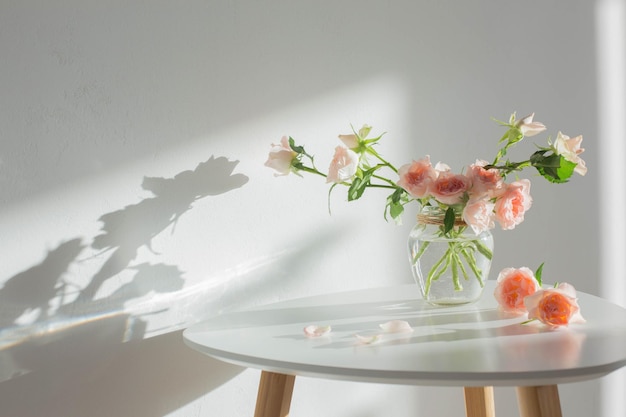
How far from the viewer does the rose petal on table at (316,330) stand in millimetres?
1007

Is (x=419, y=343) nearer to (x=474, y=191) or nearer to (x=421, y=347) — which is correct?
(x=421, y=347)

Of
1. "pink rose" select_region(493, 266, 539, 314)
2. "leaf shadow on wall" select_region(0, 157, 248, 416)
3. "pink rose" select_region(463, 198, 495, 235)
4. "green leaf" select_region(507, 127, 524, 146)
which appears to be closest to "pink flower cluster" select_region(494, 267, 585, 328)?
"pink rose" select_region(493, 266, 539, 314)

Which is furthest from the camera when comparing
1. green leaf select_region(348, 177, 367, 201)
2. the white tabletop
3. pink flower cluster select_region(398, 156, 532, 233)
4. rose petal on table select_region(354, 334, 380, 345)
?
green leaf select_region(348, 177, 367, 201)

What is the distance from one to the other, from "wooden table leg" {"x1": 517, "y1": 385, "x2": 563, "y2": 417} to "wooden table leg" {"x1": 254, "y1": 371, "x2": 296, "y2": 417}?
36cm

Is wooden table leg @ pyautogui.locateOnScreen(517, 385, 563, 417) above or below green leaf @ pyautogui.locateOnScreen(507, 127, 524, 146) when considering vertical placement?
below

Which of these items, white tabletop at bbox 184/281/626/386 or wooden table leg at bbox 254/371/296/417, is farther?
wooden table leg at bbox 254/371/296/417

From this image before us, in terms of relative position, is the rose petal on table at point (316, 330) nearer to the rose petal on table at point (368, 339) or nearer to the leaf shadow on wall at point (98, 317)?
the rose petal on table at point (368, 339)

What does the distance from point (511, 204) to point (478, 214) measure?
0.07 meters

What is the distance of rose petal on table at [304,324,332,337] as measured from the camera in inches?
39.6

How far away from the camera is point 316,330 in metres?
1.01

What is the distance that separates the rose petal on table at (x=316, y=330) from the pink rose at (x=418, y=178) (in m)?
0.24

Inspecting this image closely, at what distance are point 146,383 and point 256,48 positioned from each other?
62cm

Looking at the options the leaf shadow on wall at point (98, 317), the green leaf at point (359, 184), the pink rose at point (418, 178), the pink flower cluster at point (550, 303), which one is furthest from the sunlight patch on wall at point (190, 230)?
the pink flower cluster at point (550, 303)

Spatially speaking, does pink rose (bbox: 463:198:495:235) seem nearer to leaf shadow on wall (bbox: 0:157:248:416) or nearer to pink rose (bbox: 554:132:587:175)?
pink rose (bbox: 554:132:587:175)
